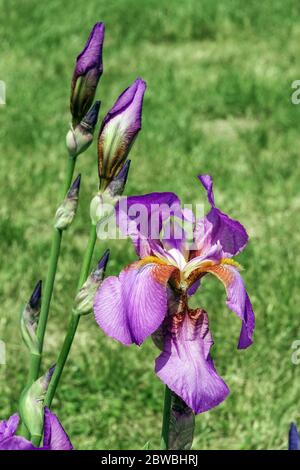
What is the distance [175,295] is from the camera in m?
1.21

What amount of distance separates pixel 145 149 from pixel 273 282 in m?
1.46

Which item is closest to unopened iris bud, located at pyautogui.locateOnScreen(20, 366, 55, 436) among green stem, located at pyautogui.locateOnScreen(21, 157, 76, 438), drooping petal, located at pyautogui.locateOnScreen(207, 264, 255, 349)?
green stem, located at pyautogui.locateOnScreen(21, 157, 76, 438)

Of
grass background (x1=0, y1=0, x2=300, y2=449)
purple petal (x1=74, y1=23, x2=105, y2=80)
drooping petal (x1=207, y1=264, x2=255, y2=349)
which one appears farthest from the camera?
grass background (x1=0, y1=0, x2=300, y2=449)

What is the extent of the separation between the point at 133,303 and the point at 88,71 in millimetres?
385

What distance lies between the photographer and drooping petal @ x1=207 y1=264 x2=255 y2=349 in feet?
3.76

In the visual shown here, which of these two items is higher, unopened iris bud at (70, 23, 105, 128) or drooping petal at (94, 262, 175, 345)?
unopened iris bud at (70, 23, 105, 128)

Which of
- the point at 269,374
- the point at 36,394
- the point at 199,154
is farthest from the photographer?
the point at 199,154

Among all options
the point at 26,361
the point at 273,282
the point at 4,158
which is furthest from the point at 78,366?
the point at 4,158

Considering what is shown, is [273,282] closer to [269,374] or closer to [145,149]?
[269,374]

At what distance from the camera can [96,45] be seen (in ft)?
4.15

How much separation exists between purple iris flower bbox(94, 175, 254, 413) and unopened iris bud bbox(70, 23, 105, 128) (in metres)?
0.22

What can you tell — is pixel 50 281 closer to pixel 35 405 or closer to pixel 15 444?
pixel 35 405

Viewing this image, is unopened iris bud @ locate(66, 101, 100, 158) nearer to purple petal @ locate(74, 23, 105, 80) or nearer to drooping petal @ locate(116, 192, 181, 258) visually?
purple petal @ locate(74, 23, 105, 80)

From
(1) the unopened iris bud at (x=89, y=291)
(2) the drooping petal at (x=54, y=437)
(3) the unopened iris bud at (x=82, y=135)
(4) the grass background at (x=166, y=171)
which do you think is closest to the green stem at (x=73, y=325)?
(1) the unopened iris bud at (x=89, y=291)
